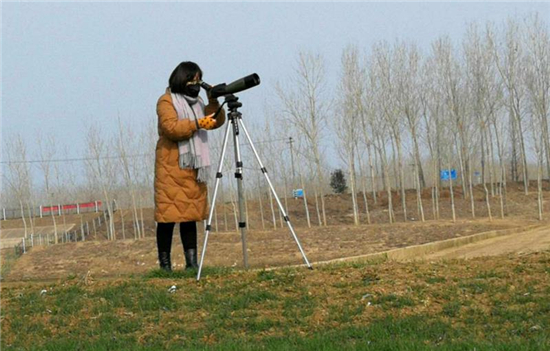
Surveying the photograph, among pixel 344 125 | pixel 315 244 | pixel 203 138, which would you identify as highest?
pixel 344 125

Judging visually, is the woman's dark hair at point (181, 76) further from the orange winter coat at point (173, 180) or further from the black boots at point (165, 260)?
the black boots at point (165, 260)

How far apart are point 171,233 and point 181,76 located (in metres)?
1.52

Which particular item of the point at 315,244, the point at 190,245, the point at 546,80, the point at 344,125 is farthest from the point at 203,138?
the point at 546,80

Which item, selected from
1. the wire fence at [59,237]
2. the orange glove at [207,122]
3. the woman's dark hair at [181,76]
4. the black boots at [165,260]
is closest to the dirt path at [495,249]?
the black boots at [165,260]

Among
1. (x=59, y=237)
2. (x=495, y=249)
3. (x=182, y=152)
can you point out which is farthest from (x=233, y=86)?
(x=59, y=237)

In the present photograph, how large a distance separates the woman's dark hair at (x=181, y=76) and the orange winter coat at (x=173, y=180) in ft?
0.39

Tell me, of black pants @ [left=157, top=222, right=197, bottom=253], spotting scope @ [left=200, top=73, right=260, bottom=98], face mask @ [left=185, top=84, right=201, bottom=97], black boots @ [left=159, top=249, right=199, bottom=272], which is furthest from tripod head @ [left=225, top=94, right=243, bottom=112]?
black boots @ [left=159, top=249, right=199, bottom=272]

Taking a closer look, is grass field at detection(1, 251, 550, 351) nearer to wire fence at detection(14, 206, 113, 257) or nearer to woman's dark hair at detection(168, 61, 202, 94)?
woman's dark hair at detection(168, 61, 202, 94)

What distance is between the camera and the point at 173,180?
678 cm

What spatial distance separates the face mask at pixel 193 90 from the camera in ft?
22.7

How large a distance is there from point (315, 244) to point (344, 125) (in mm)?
10502

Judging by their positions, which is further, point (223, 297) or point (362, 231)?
point (362, 231)

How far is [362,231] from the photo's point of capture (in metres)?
21.7

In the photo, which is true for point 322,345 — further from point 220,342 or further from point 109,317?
point 109,317
